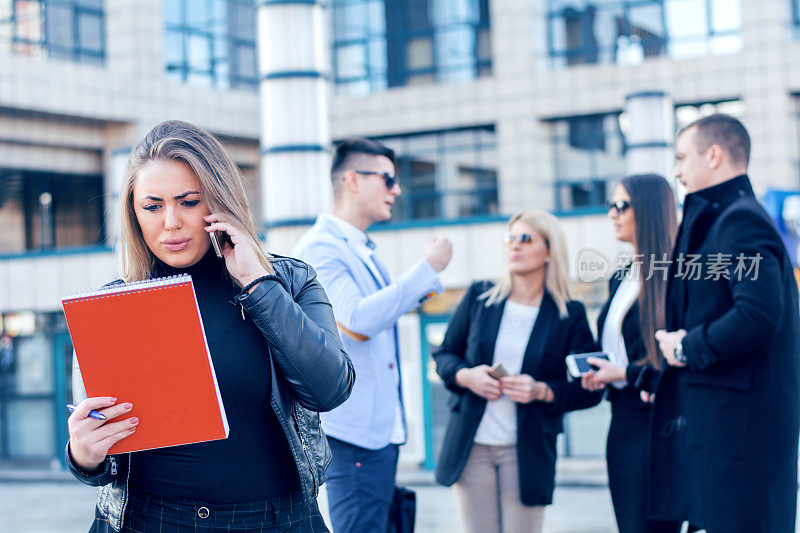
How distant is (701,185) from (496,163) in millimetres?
23186

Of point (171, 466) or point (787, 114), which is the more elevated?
point (787, 114)

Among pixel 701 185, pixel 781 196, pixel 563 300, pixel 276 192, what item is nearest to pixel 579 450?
pixel 781 196

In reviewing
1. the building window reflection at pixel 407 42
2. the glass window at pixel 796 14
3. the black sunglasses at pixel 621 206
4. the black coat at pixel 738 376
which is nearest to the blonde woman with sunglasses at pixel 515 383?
the black sunglasses at pixel 621 206

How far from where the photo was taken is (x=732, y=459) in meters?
3.56

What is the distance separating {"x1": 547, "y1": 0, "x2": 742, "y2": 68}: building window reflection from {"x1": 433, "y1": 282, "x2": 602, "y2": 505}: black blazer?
21985mm

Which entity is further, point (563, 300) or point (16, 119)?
point (16, 119)

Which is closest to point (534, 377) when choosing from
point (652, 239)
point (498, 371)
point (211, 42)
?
point (498, 371)

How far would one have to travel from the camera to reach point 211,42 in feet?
93.5

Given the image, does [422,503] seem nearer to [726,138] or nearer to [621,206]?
[621,206]

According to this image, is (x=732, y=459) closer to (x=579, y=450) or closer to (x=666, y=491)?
(x=666, y=491)

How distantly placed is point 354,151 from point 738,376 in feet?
6.80

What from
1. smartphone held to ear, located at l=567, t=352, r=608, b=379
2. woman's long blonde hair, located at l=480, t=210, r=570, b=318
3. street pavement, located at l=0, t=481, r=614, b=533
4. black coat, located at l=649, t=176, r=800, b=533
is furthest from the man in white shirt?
street pavement, located at l=0, t=481, r=614, b=533

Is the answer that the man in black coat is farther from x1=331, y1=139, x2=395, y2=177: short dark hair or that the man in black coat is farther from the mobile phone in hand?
x1=331, y1=139, x2=395, y2=177: short dark hair

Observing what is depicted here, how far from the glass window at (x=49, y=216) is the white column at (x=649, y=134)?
19743 millimetres
